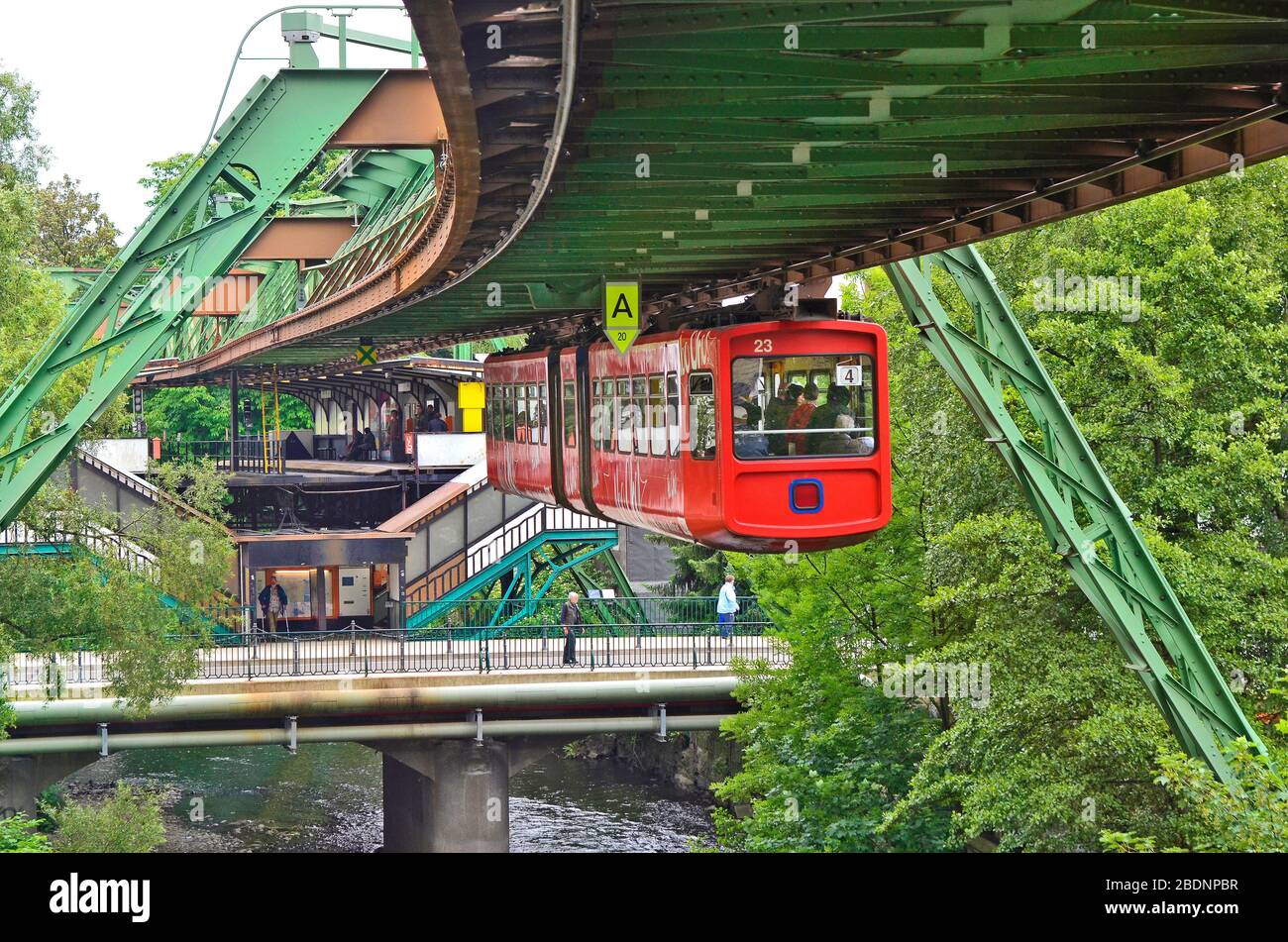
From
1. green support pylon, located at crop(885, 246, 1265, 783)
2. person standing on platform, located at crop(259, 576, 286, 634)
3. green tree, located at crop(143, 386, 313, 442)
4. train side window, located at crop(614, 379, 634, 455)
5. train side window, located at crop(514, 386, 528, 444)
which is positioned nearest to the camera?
green support pylon, located at crop(885, 246, 1265, 783)

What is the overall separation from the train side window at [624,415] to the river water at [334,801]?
476 inches

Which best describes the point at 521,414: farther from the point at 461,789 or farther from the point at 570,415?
the point at 461,789

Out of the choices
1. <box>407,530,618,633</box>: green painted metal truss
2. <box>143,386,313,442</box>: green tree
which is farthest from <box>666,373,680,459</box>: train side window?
<box>143,386,313,442</box>: green tree

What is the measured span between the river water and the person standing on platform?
3.92 m

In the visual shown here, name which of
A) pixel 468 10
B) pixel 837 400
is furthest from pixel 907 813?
pixel 468 10

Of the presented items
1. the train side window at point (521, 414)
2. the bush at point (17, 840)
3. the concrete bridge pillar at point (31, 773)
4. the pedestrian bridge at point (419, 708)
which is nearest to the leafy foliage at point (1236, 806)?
the bush at point (17, 840)

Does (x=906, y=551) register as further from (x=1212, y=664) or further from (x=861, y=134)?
(x=861, y=134)

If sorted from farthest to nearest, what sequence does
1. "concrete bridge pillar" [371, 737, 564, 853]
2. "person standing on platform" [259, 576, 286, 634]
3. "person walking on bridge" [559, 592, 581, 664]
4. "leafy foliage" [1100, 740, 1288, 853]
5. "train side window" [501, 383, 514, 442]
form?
"person standing on platform" [259, 576, 286, 634] → "person walking on bridge" [559, 592, 581, 664] → "concrete bridge pillar" [371, 737, 564, 853] → "train side window" [501, 383, 514, 442] → "leafy foliage" [1100, 740, 1288, 853]

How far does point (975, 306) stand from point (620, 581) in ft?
77.3

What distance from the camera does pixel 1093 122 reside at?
9328 millimetres

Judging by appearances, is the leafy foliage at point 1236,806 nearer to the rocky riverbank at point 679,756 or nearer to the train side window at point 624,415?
the train side window at point 624,415

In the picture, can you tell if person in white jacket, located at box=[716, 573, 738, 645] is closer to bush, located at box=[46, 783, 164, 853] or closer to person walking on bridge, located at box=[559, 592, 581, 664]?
person walking on bridge, located at box=[559, 592, 581, 664]

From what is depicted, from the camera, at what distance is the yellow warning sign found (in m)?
17.6

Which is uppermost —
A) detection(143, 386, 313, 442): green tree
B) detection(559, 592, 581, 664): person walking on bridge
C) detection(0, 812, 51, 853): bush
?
detection(143, 386, 313, 442): green tree
